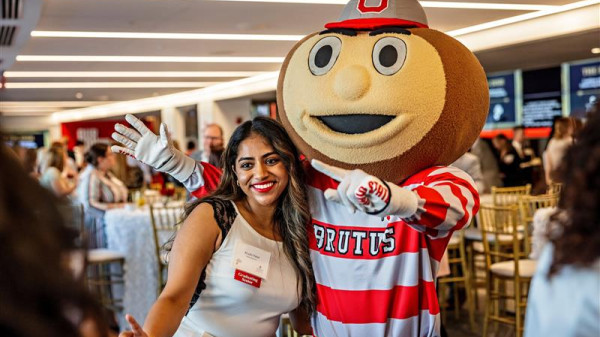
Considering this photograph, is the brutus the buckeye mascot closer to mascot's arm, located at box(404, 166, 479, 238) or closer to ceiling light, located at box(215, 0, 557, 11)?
mascot's arm, located at box(404, 166, 479, 238)

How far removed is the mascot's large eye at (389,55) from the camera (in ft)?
6.32

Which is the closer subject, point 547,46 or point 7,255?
Result: point 7,255

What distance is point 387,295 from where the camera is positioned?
6.37 ft

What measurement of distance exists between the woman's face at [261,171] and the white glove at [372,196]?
531mm

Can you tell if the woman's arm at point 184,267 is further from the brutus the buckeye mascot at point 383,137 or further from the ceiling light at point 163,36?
the ceiling light at point 163,36

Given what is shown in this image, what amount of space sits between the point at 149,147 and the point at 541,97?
9.90 meters

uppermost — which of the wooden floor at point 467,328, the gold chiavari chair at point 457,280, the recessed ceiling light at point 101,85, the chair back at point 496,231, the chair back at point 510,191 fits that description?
the recessed ceiling light at point 101,85

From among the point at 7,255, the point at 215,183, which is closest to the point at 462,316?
the point at 215,183

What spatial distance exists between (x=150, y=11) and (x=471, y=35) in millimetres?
3860

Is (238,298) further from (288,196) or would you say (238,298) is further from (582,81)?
(582,81)

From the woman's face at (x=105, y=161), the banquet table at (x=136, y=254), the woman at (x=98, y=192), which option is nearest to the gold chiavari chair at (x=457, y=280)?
the banquet table at (x=136, y=254)

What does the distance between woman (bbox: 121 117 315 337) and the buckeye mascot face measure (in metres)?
0.13

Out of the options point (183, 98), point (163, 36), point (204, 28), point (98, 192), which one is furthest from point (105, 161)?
point (183, 98)

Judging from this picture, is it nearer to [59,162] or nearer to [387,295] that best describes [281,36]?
[59,162]
